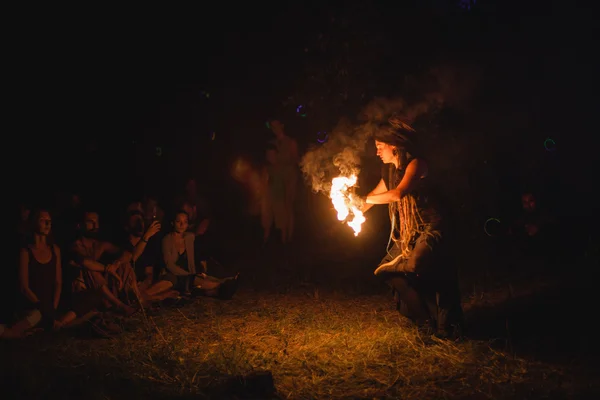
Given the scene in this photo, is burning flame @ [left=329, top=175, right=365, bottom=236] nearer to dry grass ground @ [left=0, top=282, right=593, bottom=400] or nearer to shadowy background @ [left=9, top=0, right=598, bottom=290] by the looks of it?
dry grass ground @ [left=0, top=282, right=593, bottom=400]

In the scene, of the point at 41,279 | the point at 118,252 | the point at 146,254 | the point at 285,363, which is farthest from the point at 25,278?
the point at 285,363

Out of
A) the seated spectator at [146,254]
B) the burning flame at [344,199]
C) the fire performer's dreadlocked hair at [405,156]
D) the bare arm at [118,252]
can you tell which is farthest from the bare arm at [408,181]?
the bare arm at [118,252]

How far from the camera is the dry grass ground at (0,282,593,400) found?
4.25 meters

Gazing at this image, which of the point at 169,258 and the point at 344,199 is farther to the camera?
the point at 169,258

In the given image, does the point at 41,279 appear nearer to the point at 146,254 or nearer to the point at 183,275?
the point at 146,254

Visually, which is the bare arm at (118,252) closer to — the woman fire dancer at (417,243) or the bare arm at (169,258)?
the bare arm at (169,258)

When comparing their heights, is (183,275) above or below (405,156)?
below

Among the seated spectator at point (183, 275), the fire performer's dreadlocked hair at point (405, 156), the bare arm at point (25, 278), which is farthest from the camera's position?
the seated spectator at point (183, 275)

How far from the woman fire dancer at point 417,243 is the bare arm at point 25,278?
3.81m

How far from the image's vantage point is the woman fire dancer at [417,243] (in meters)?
5.18

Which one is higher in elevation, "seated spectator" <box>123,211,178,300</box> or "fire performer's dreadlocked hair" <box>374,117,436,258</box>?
"fire performer's dreadlocked hair" <box>374,117,436,258</box>

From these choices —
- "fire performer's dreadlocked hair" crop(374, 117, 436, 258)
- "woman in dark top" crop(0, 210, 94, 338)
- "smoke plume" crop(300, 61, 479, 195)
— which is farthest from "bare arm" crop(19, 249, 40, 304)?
"smoke plume" crop(300, 61, 479, 195)

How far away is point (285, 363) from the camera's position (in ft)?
16.0

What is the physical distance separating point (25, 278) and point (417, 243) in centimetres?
429
